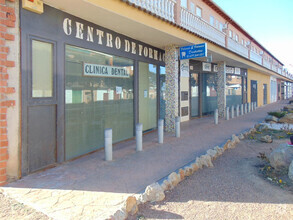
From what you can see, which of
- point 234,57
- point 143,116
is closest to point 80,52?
point 143,116

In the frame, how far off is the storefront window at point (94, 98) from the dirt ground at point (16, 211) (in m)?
2.17

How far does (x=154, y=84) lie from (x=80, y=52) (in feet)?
14.7

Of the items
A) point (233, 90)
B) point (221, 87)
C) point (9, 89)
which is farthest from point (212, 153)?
point (233, 90)

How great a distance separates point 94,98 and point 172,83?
372 cm

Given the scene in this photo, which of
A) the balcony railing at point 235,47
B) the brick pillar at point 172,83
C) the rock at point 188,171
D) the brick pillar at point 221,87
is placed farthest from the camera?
the brick pillar at point 221,87

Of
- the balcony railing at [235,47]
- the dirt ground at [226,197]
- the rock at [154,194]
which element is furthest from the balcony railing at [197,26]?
the rock at [154,194]

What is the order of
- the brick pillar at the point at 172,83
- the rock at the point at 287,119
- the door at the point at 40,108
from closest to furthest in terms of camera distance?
the door at the point at 40,108 < the brick pillar at the point at 172,83 < the rock at the point at 287,119

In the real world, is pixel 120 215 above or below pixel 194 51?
below

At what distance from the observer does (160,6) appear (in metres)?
7.58

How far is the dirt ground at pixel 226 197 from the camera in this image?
11.1 feet

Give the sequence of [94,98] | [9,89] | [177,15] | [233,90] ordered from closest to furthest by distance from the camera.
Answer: [9,89] < [94,98] < [177,15] < [233,90]

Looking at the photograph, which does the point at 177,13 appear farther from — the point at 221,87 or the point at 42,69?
the point at 221,87

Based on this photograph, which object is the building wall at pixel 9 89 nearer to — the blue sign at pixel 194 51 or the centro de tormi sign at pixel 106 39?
the centro de tormi sign at pixel 106 39

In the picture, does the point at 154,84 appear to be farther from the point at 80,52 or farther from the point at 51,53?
the point at 51,53
